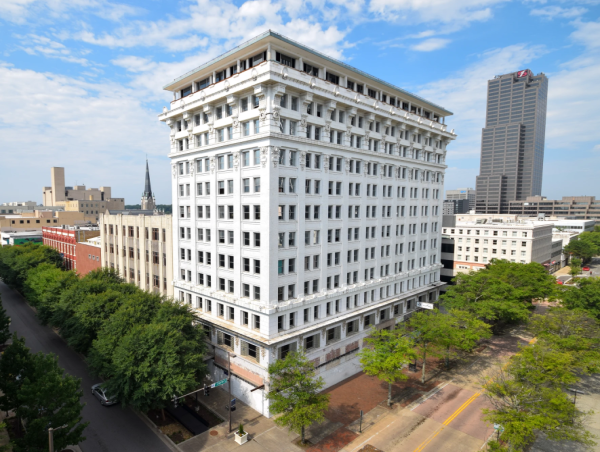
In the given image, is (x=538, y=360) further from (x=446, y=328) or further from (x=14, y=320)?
(x=14, y=320)

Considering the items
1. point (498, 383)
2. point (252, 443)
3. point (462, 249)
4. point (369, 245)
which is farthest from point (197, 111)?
point (462, 249)

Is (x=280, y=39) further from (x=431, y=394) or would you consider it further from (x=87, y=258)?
Answer: (x=87, y=258)

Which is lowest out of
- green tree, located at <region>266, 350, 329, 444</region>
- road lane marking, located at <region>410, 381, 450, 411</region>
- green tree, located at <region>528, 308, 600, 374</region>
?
road lane marking, located at <region>410, 381, 450, 411</region>

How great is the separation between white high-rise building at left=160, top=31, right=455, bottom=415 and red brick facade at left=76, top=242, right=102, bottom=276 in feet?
126

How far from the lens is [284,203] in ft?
127

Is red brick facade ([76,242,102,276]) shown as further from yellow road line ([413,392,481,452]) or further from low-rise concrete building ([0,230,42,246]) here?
yellow road line ([413,392,481,452])

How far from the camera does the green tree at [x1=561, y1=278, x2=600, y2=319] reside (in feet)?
159

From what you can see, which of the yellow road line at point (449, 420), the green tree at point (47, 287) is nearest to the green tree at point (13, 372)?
the green tree at point (47, 287)

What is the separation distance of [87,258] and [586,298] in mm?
99054

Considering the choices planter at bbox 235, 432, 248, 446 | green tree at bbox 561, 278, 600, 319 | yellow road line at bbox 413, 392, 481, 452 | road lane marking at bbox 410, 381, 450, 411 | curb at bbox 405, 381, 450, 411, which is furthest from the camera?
green tree at bbox 561, 278, 600, 319

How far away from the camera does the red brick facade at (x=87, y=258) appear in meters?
77.5

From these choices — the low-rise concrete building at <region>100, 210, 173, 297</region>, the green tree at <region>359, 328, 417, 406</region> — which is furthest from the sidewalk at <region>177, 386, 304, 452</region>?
the low-rise concrete building at <region>100, 210, 173, 297</region>

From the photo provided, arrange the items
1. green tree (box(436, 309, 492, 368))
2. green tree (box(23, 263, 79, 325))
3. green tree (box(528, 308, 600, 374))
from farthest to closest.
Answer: green tree (box(23, 263, 79, 325)), green tree (box(436, 309, 492, 368)), green tree (box(528, 308, 600, 374))

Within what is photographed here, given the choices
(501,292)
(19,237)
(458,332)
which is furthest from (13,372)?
(19,237)
